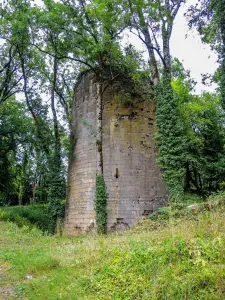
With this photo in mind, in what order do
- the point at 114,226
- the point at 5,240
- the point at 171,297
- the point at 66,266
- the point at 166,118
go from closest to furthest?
1. the point at 171,297
2. the point at 66,266
3. the point at 5,240
4. the point at 114,226
5. the point at 166,118

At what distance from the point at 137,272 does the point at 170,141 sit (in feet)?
29.6

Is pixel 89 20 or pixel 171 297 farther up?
pixel 89 20

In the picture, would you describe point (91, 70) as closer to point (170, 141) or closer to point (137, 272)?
point (170, 141)

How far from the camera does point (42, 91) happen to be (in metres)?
18.7

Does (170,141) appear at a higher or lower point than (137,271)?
higher

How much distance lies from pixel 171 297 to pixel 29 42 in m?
14.9

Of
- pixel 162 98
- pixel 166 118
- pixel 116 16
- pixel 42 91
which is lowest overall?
pixel 166 118

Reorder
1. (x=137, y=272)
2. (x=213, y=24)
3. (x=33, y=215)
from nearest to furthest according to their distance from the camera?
1. (x=137, y=272)
2. (x=213, y=24)
3. (x=33, y=215)

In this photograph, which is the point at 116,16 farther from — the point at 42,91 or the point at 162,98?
the point at 42,91

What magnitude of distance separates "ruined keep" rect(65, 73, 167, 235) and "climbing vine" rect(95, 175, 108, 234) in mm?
203

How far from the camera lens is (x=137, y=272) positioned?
408 centimetres

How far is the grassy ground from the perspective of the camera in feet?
11.8

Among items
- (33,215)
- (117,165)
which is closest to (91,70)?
(117,165)

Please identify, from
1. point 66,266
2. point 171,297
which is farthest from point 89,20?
point 171,297
